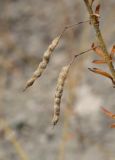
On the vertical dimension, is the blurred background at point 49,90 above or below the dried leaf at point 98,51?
below

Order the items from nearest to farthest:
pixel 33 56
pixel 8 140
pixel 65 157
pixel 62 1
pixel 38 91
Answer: pixel 65 157, pixel 8 140, pixel 38 91, pixel 33 56, pixel 62 1

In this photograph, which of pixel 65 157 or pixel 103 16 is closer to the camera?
pixel 65 157

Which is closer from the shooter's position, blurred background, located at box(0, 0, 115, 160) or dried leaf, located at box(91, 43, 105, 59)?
dried leaf, located at box(91, 43, 105, 59)

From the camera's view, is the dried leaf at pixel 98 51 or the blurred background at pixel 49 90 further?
the blurred background at pixel 49 90

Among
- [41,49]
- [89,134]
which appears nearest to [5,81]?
[41,49]

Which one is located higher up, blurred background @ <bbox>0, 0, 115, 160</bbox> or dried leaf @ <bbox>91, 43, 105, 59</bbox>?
dried leaf @ <bbox>91, 43, 105, 59</bbox>

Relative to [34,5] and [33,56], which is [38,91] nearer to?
[33,56]

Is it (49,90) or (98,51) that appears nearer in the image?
(98,51)

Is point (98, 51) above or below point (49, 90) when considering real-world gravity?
above
